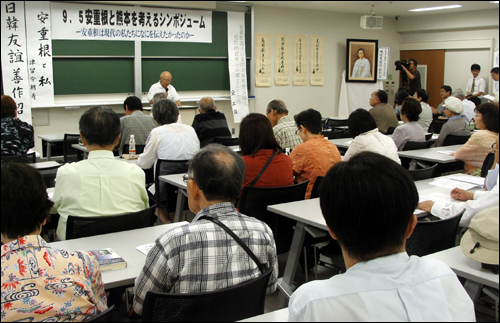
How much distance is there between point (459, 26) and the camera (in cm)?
1024

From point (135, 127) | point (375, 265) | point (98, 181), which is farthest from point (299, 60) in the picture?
point (375, 265)

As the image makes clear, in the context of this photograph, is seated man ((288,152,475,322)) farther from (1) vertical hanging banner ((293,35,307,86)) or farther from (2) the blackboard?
(1) vertical hanging banner ((293,35,307,86))

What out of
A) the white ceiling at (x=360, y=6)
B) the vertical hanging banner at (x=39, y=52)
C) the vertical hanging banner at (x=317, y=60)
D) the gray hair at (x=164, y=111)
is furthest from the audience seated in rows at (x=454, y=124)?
the vertical hanging banner at (x=39, y=52)

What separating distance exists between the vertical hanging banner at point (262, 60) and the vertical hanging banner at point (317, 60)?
124cm

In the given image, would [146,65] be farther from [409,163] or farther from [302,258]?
[302,258]

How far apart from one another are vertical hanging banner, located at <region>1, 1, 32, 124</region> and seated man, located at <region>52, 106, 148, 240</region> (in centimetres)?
507

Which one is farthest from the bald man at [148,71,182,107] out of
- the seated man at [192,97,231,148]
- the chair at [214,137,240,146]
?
the chair at [214,137,240,146]

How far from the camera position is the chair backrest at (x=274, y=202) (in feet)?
9.34

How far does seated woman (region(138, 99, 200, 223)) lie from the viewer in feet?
12.7

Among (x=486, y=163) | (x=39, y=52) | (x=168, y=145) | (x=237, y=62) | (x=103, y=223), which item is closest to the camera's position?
(x=103, y=223)

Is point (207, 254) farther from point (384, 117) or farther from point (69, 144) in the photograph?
point (384, 117)

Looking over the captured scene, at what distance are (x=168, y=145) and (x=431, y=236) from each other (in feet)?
7.92

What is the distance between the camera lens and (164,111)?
4059mm

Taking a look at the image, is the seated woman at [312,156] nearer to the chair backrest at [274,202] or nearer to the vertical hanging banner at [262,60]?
the chair backrest at [274,202]
